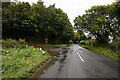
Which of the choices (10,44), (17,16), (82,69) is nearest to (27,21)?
(17,16)

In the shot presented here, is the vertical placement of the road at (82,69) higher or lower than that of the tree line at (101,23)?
lower

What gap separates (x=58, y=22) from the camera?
37312 millimetres

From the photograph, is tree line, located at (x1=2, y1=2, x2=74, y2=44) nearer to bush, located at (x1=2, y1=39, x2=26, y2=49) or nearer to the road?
bush, located at (x1=2, y1=39, x2=26, y2=49)

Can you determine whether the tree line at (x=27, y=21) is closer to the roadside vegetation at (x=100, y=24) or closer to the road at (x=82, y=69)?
the roadside vegetation at (x=100, y=24)

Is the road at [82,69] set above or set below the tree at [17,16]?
below

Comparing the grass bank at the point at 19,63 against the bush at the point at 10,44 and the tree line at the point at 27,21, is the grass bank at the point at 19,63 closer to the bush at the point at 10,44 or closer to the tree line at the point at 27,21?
the bush at the point at 10,44

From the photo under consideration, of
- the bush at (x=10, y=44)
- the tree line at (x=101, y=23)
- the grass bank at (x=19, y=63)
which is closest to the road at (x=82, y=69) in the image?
the grass bank at (x=19, y=63)

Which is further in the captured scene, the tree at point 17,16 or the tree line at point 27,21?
the tree line at point 27,21

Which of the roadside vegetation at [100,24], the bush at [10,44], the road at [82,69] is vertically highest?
the roadside vegetation at [100,24]

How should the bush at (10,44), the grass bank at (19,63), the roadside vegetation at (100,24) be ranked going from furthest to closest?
1. the roadside vegetation at (100,24)
2. the bush at (10,44)
3. the grass bank at (19,63)

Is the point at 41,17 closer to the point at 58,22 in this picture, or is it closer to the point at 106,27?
the point at 58,22

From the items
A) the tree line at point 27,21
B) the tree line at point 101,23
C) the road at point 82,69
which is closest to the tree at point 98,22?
the tree line at point 101,23

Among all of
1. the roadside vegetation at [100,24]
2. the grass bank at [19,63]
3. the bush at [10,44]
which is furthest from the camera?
the roadside vegetation at [100,24]

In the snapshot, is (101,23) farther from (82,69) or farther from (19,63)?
(19,63)
